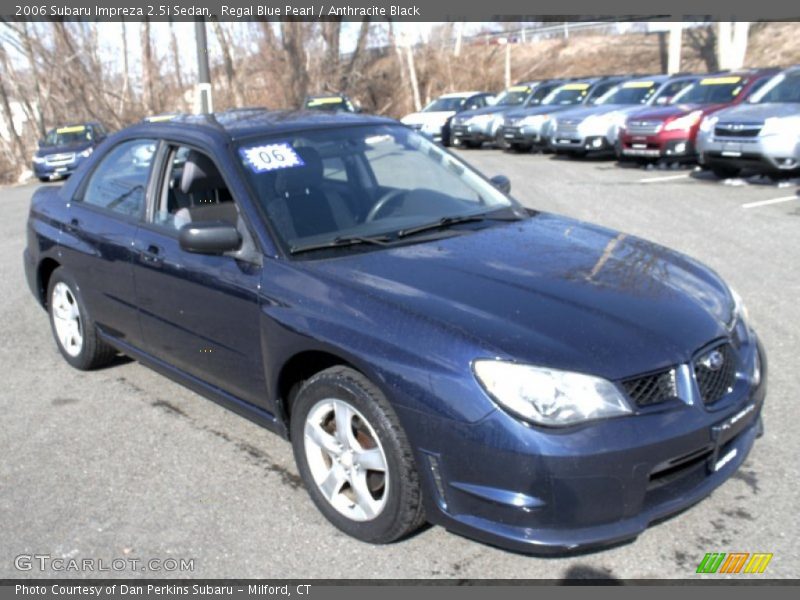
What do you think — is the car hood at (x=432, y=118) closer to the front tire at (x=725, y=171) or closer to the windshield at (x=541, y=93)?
the windshield at (x=541, y=93)

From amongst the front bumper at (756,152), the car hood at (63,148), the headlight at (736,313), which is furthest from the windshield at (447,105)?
the headlight at (736,313)

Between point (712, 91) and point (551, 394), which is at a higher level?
point (712, 91)

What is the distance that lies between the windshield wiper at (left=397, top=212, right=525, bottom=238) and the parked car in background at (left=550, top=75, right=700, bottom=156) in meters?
14.5

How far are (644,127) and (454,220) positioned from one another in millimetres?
13345

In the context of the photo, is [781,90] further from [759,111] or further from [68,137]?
[68,137]

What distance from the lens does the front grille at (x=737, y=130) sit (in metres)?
13.6

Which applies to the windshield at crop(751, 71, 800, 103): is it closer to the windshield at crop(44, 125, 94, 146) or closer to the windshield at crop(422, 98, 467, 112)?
the windshield at crop(422, 98, 467, 112)

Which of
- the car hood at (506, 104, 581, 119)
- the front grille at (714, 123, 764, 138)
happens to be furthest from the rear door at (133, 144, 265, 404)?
the car hood at (506, 104, 581, 119)

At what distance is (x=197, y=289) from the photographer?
4312mm

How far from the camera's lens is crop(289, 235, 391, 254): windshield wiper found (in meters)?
4.00

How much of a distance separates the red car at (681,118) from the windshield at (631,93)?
233 cm

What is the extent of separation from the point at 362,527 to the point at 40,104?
125 ft

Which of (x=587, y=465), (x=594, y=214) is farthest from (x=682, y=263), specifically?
(x=594, y=214)

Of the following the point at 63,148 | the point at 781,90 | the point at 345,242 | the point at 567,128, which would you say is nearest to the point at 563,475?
the point at 345,242
